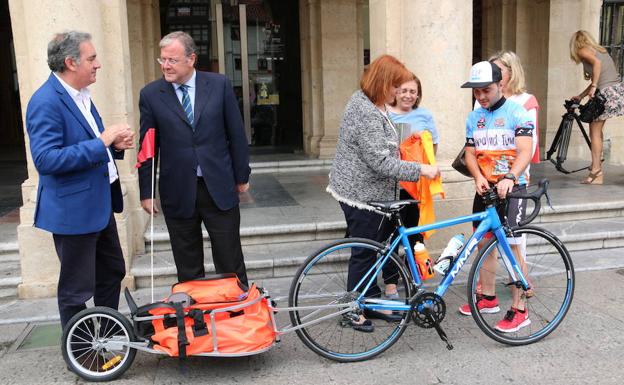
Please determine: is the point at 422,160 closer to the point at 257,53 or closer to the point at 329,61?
the point at 329,61

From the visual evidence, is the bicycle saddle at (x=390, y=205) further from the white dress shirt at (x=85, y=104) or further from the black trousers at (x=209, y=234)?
the white dress shirt at (x=85, y=104)

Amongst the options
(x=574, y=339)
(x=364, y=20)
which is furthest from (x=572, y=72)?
(x=574, y=339)

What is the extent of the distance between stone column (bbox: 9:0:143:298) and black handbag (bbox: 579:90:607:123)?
5.68 meters

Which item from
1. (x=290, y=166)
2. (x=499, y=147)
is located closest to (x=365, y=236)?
(x=499, y=147)

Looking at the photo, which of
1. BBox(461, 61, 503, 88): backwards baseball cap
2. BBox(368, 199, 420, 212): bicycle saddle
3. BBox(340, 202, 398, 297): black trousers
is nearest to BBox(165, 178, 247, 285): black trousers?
BBox(340, 202, 398, 297): black trousers

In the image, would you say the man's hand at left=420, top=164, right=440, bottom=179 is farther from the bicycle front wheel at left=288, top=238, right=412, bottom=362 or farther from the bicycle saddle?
the bicycle front wheel at left=288, top=238, right=412, bottom=362

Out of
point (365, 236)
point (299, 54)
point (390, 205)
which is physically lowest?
point (365, 236)

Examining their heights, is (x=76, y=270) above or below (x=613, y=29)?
below

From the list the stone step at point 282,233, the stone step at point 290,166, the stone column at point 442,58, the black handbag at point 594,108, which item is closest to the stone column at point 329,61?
the stone step at point 290,166

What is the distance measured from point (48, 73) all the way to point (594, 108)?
6.38 metres

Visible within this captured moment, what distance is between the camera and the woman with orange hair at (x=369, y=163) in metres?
3.87

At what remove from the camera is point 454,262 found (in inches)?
153

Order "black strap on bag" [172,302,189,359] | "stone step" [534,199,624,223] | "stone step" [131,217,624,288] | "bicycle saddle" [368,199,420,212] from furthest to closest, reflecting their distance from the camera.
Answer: "stone step" [534,199,624,223], "stone step" [131,217,624,288], "bicycle saddle" [368,199,420,212], "black strap on bag" [172,302,189,359]

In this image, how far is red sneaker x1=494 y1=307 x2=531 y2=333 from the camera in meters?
4.05
